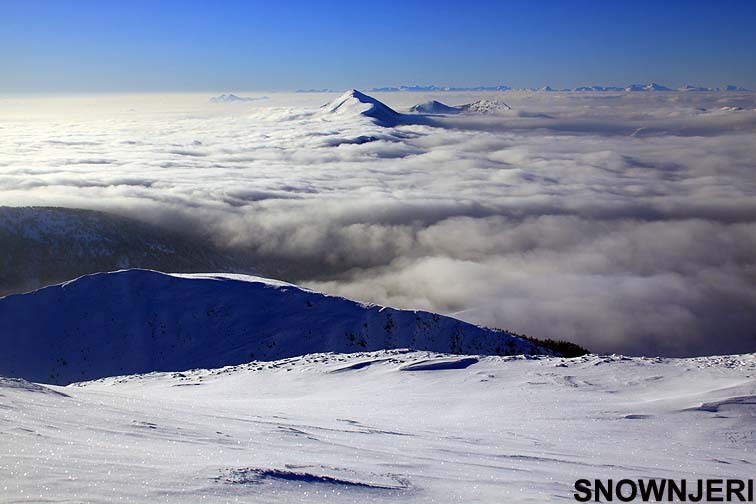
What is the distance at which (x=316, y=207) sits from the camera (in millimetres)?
172250

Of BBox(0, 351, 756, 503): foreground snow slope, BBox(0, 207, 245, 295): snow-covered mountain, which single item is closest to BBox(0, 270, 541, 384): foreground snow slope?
BBox(0, 351, 756, 503): foreground snow slope

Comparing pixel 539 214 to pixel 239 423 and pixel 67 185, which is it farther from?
pixel 239 423

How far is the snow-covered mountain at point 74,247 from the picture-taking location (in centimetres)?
11475

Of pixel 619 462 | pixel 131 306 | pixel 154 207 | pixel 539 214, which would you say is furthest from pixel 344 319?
pixel 539 214

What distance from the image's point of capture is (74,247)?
120 m

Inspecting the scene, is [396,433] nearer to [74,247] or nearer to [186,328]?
[186,328]

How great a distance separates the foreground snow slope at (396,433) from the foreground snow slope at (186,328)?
1364cm

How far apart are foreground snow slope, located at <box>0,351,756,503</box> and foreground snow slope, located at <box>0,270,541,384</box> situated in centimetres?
1364

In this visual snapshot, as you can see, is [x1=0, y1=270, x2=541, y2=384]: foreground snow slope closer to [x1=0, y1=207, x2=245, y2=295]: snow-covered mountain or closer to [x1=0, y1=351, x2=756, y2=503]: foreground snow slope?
[x1=0, y1=351, x2=756, y2=503]: foreground snow slope

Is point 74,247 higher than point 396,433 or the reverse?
the reverse

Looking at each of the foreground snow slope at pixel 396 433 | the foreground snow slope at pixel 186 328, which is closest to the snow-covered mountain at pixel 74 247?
the foreground snow slope at pixel 186 328

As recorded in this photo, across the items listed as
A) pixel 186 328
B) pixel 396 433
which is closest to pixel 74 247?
pixel 186 328

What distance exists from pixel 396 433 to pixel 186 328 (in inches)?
1220

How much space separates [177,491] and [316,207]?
6582 inches
